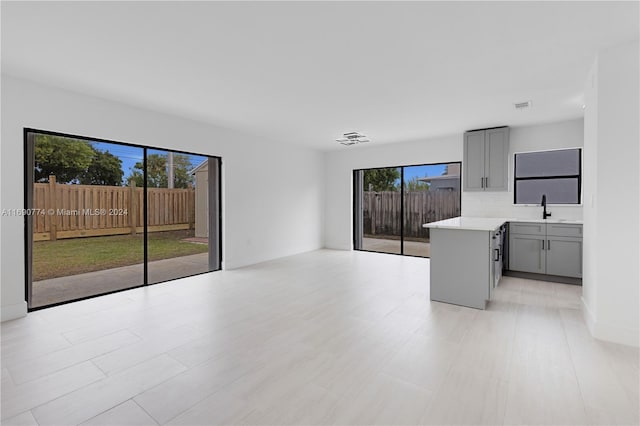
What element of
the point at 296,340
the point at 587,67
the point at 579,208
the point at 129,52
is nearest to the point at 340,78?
the point at 129,52

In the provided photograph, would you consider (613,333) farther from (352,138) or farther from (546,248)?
(352,138)

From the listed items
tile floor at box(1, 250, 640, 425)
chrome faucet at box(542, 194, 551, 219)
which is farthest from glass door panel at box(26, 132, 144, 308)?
chrome faucet at box(542, 194, 551, 219)

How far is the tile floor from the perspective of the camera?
179 centimetres

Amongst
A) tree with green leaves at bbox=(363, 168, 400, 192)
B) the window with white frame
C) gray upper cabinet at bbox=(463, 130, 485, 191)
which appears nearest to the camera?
the window with white frame

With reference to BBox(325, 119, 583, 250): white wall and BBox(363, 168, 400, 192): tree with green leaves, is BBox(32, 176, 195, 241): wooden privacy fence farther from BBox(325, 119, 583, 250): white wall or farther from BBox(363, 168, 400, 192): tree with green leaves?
BBox(363, 168, 400, 192): tree with green leaves

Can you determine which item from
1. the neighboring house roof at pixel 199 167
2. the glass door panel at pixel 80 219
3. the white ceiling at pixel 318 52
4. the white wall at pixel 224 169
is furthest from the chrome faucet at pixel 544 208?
the glass door panel at pixel 80 219

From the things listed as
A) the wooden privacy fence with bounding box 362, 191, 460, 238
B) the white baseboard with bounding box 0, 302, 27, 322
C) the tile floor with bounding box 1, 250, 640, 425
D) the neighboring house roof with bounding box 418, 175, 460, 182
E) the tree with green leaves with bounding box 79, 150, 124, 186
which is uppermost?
the neighboring house roof with bounding box 418, 175, 460, 182

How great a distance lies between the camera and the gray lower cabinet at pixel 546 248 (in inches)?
175

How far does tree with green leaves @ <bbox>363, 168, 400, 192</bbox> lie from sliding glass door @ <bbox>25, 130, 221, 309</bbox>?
361 centimetres

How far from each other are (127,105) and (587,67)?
5.17 meters

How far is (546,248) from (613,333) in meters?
2.21

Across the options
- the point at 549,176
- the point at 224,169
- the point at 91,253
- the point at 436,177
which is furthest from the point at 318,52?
the point at 436,177

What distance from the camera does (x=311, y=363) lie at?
2.32 meters

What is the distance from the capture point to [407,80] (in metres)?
3.30
